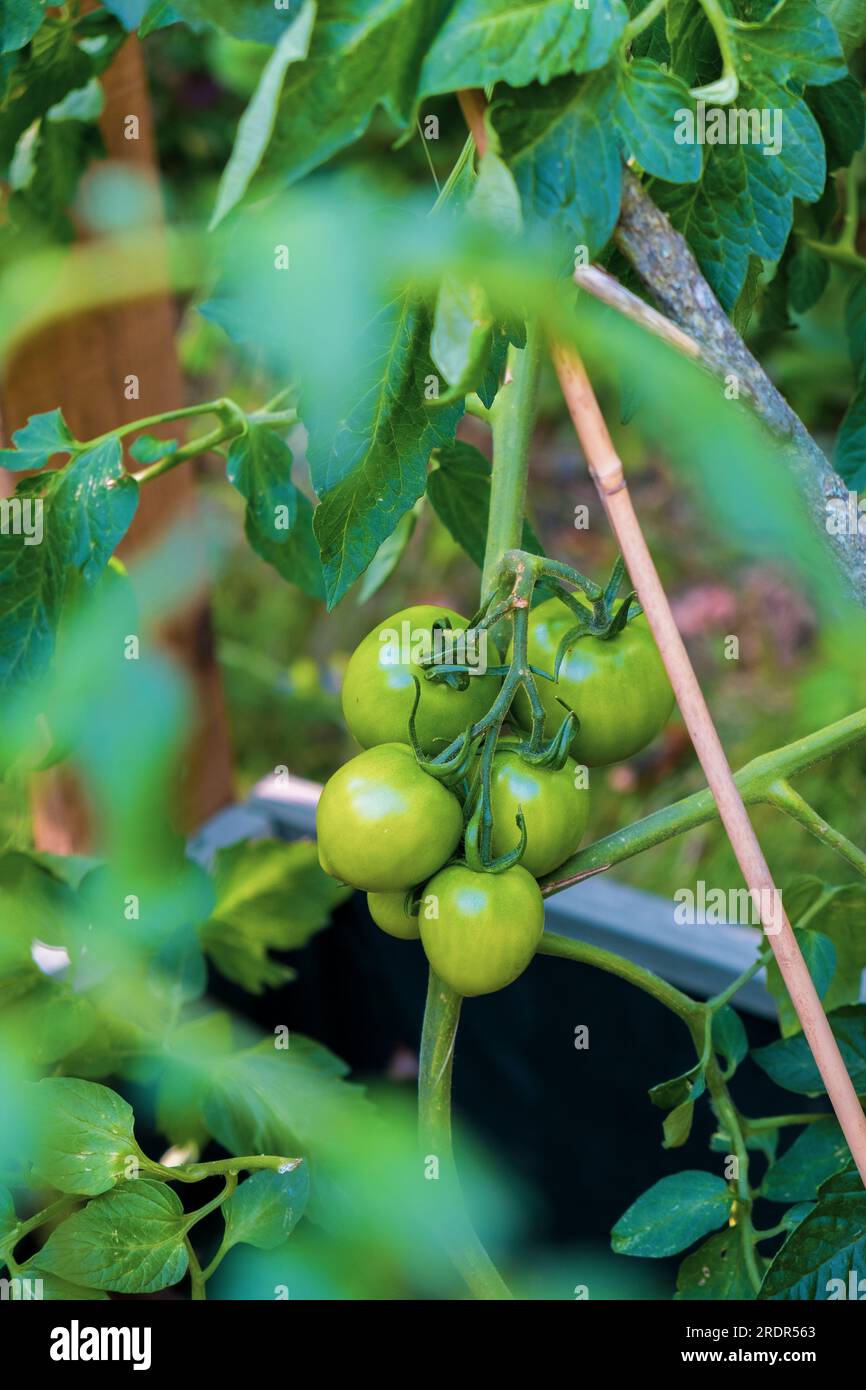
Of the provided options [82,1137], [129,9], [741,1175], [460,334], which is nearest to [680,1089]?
[741,1175]

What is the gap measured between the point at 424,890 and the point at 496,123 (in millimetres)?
274

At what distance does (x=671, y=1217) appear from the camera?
0.59 meters

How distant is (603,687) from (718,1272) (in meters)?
0.31

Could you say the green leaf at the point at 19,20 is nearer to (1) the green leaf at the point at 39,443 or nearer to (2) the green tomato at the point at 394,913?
(1) the green leaf at the point at 39,443

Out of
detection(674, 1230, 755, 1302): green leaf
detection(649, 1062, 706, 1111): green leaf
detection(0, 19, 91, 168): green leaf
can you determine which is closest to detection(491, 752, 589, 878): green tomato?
detection(649, 1062, 706, 1111): green leaf

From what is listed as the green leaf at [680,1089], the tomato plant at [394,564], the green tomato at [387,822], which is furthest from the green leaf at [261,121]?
the green leaf at [680,1089]

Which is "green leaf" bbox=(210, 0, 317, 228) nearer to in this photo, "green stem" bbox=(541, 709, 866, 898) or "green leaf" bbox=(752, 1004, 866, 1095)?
"green stem" bbox=(541, 709, 866, 898)

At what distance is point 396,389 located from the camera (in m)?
0.46

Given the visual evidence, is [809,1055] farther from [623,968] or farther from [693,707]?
[693,707]

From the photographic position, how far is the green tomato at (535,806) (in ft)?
1.57

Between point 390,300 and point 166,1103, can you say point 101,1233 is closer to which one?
point 166,1103

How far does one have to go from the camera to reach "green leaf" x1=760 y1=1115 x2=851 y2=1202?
24.5 inches

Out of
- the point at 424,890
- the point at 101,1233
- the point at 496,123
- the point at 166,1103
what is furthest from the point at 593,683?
the point at 166,1103

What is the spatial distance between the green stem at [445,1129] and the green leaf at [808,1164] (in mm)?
153
